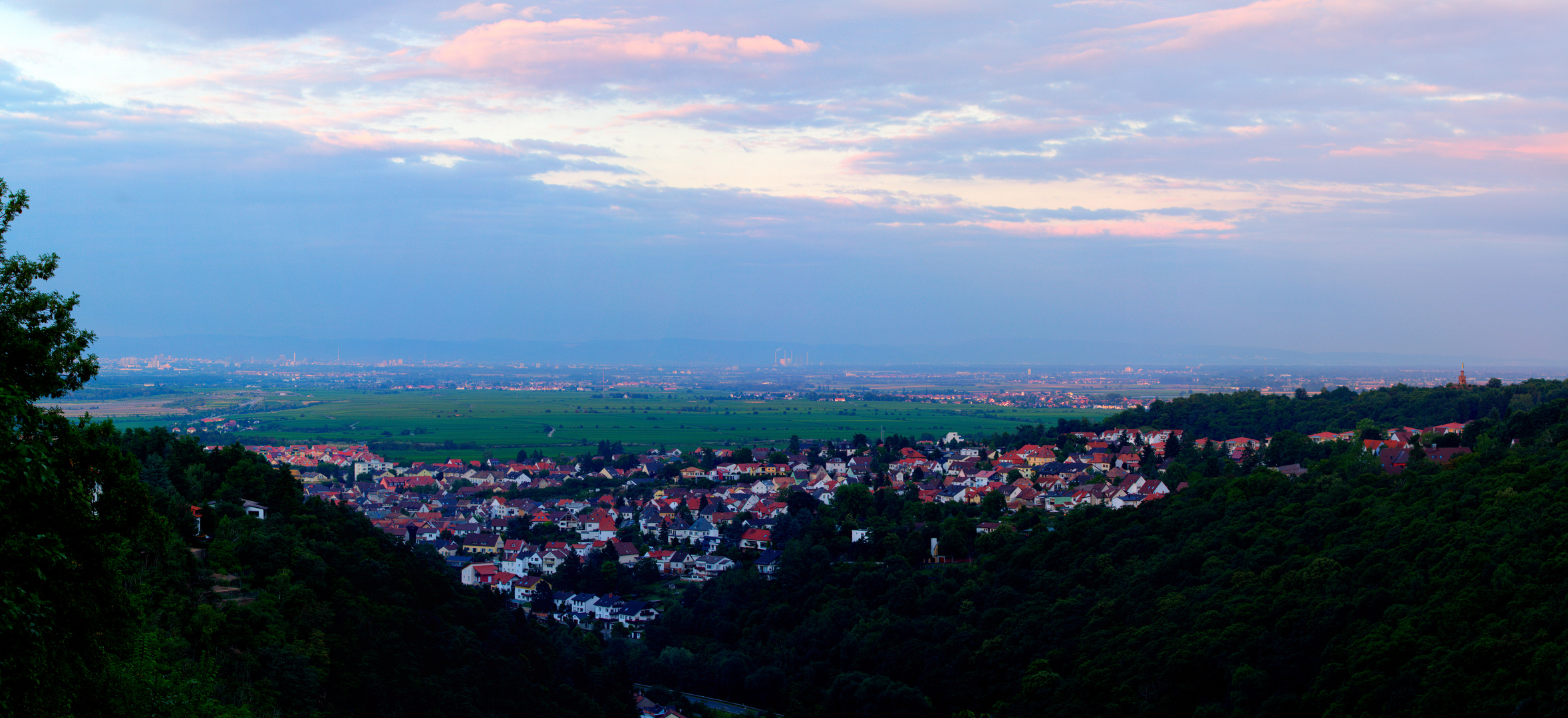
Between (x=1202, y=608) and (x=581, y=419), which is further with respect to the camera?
(x=581, y=419)

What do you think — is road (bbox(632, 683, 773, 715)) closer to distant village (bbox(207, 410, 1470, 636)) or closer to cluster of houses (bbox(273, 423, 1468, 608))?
distant village (bbox(207, 410, 1470, 636))

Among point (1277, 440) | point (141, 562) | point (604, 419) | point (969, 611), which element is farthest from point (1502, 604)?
point (604, 419)

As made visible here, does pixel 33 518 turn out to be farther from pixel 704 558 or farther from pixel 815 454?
pixel 815 454

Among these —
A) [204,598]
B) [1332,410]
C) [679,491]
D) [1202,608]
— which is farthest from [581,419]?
[204,598]

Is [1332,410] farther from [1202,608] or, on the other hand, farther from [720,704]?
[720,704]

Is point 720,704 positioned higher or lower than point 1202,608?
lower

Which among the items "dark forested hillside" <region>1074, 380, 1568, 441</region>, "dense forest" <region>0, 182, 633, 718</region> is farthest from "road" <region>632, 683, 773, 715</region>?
"dark forested hillside" <region>1074, 380, 1568, 441</region>
